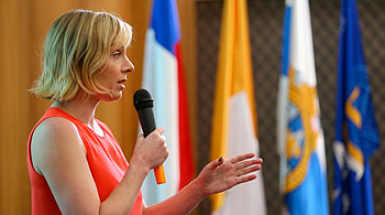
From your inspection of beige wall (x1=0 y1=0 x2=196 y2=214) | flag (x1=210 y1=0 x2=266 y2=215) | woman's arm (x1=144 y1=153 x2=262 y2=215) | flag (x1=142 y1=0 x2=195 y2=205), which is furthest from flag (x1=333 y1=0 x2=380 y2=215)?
beige wall (x1=0 y1=0 x2=196 y2=214)

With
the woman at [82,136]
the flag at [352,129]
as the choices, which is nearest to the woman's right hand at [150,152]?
the woman at [82,136]

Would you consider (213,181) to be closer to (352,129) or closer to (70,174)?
(70,174)

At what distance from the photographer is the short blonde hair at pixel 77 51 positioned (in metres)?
1.12

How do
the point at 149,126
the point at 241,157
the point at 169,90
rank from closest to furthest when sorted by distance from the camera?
the point at 149,126 < the point at 241,157 < the point at 169,90

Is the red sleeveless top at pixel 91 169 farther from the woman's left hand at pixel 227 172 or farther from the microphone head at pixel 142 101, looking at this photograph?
the woman's left hand at pixel 227 172

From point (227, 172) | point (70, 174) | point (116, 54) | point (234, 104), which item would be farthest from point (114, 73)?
point (234, 104)

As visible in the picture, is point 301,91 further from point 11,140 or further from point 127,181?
point 127,181

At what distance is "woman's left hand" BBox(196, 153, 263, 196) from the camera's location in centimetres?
137

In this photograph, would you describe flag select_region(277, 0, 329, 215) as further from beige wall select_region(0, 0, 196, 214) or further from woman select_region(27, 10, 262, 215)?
woman select_region(27, 10, 262, 215)

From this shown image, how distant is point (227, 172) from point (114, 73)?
47 cm

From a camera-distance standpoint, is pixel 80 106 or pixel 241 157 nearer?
pixel 80 106

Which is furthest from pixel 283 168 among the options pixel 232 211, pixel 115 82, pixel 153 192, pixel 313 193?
pixel 115 82

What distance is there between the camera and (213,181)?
1396 mm

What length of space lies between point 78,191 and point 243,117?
1726mm
